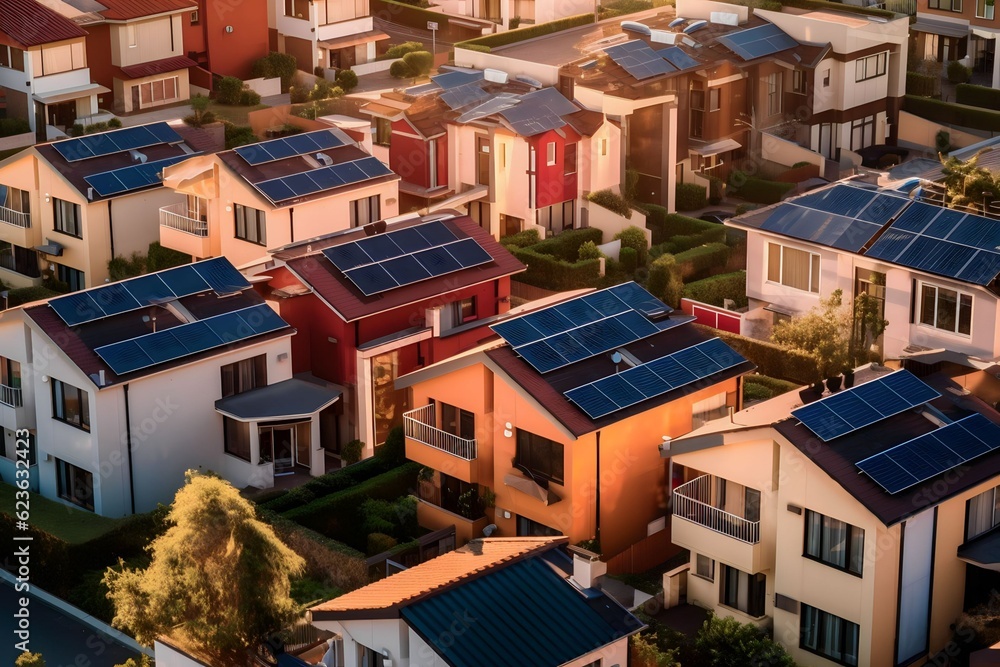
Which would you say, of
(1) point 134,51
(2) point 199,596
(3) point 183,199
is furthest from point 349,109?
(2) point 199,596

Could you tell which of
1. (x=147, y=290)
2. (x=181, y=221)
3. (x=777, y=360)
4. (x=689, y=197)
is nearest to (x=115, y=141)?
(x=181, y=221)

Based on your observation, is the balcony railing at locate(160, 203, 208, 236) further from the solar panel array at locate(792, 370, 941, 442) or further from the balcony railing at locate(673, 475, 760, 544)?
the solar panel array at locate(792, 370, 941, 442)

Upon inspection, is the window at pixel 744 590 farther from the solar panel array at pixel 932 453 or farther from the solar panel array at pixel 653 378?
the solar panel array at pixel 653 378

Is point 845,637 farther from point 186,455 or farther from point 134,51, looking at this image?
point 134,51

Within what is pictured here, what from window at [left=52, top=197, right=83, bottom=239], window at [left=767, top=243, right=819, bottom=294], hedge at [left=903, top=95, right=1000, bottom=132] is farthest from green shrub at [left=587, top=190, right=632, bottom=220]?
window at [left=52, top=197, right=83, bottom=239]

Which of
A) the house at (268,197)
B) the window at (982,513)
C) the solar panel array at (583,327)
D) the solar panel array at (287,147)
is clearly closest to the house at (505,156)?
the house at (268,197)
